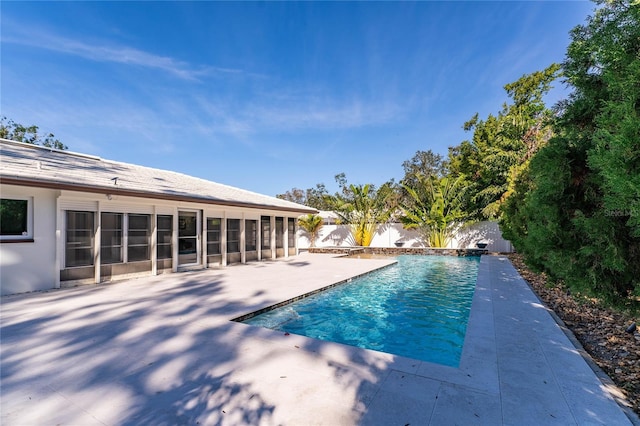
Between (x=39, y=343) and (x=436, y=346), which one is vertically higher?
(x=39, y=343)

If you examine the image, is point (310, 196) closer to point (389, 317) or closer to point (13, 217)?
point (13, 217)

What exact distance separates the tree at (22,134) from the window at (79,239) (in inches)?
836

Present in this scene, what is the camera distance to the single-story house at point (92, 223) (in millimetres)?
6965

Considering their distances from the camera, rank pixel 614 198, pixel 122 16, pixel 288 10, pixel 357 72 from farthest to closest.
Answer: pixel 357 72 → pixel 288 10 → pixel 122 16 → pixel 614 198

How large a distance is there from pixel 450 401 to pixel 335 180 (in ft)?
122

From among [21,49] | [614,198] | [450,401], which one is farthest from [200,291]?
[21,49]

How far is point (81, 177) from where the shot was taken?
793 cm

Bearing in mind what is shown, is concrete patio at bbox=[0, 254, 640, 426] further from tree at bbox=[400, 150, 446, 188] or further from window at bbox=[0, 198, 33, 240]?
tree at bbox=[400, 150, 446, 188]

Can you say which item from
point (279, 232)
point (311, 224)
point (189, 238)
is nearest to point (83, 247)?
point (189, 238)

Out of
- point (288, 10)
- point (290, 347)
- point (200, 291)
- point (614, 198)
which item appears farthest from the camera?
point (288, 10)

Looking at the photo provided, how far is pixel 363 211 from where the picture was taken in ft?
69.5

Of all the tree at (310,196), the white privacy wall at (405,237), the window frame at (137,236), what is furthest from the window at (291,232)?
the tree at (310,196)

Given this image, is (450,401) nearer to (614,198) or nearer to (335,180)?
(614,198)

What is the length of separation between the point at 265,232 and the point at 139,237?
6.52 metres
